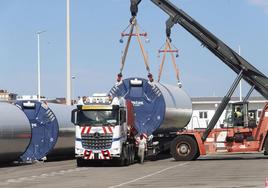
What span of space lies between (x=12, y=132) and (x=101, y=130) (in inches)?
193

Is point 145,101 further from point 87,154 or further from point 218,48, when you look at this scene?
point 87,154

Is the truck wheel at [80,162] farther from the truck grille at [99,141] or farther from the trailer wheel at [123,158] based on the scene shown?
the trailer wheel at [123,158]

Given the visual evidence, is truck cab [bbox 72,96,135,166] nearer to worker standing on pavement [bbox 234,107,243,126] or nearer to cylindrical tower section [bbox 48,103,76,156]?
cylindrical tower section [bbox 48,103,76,156]

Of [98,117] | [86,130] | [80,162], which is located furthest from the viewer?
[80,162]

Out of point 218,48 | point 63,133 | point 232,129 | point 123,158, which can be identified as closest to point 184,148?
point 232,129

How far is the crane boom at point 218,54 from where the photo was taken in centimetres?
3222

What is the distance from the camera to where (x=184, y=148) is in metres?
32.3

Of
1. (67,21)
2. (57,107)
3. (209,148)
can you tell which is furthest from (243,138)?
(67,21)

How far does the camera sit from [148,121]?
1308 inches

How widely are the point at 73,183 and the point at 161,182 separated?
280 cm

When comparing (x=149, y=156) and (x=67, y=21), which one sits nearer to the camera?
(x=149, y=156)

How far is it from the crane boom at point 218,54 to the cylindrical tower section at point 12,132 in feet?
29.2

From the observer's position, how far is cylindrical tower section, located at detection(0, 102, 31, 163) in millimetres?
30156

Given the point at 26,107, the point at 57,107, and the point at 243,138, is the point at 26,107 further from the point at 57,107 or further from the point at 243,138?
the point at 243,138
